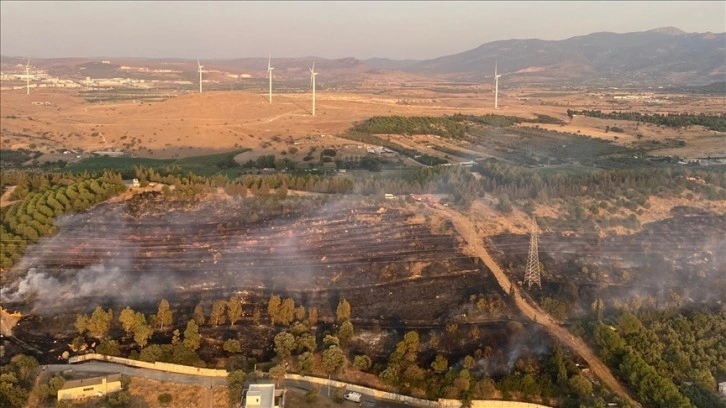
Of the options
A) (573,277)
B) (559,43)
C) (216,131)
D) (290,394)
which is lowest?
(290,394)

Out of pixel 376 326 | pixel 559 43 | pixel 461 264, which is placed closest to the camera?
pixel 376 326

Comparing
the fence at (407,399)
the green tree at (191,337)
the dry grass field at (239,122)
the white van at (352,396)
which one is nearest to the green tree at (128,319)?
the green tree at (191,337)

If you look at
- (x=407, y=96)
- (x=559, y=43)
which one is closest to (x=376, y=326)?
(x=407, y=96)

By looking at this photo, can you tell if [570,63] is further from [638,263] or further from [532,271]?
[532,271]

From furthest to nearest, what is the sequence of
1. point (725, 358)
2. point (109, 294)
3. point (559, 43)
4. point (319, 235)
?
point (559, 43) < point (319, 235) < point (109, 294) < point (725, 358)

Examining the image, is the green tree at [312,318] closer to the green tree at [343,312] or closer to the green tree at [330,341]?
the green tree at [343,312]

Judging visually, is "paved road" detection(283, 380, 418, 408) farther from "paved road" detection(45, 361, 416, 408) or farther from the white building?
the white building

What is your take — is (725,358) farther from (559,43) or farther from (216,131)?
(559,43)
